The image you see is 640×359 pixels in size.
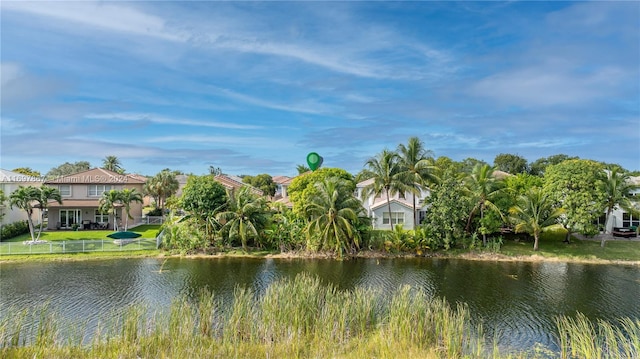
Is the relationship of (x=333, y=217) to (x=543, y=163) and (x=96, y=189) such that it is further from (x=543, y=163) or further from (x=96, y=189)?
(x=543, y=163)

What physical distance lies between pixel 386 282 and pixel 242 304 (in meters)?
11.4

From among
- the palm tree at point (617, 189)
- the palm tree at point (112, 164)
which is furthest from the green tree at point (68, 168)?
the palm tree at point (617, 189)

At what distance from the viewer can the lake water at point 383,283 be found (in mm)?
17406

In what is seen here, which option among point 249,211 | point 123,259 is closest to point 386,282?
point 249,211

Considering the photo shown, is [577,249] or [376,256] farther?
[577,249]

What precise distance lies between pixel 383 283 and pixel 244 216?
13.4 m

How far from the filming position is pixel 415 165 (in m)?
33.1

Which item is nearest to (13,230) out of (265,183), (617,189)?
(265,183)

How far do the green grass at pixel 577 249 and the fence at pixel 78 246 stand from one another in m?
29.7

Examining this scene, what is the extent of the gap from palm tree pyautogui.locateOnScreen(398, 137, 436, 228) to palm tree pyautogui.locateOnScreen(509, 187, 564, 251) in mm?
7556

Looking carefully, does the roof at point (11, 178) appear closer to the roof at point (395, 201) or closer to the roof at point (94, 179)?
the roof at point (94, 179)

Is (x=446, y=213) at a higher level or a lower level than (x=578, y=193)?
lower

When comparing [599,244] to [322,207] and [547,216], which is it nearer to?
[547,216]

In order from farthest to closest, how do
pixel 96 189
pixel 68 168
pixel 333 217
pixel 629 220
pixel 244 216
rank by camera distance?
pixel 68 168 → pixel 96 189 → pixel 629 220 → pixel 244 216 → pixel 333 217
